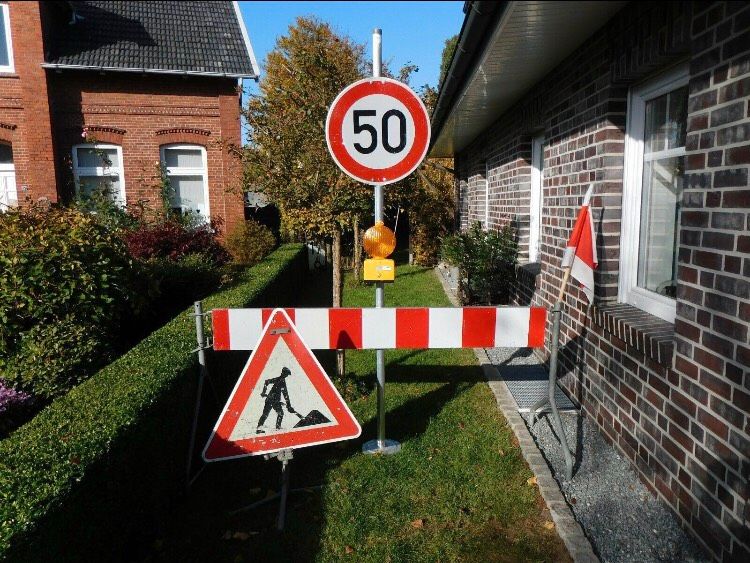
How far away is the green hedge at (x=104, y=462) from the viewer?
6.65 feet

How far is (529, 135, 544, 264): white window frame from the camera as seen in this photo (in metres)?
6.71

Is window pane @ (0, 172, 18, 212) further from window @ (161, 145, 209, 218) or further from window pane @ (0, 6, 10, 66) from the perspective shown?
window @ (161, 145, 209, 218)

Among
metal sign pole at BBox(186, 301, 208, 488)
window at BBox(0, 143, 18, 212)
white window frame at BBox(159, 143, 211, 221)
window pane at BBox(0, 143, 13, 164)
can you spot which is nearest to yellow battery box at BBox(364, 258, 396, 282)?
metal sign pole at BBox(186, 301, 208, 488)

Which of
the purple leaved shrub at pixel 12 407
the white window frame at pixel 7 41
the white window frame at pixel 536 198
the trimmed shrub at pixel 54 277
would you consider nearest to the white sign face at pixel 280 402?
the purple leaved shrub at pixel 12 407

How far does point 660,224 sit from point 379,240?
1.88m

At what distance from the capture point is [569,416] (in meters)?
4.41

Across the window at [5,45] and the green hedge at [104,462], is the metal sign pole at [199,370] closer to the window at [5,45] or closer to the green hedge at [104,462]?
the green hedge at [104,462]

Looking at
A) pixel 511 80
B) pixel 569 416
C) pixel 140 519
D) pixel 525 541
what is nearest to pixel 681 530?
pixel 525 541

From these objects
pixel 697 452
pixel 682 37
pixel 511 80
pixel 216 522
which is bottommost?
pixel 216 522

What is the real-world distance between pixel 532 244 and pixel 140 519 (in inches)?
223

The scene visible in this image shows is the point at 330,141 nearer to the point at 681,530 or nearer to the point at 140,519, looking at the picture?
the point at 140,519

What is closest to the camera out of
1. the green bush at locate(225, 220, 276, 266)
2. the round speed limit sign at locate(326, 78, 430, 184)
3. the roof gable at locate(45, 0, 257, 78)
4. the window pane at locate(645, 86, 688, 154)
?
the window pane at locate(645, 86, 688, 154)

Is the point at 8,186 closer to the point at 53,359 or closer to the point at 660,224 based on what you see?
the point at 53,359

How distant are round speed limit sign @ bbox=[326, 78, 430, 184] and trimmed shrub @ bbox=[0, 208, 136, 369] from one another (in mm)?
2763
